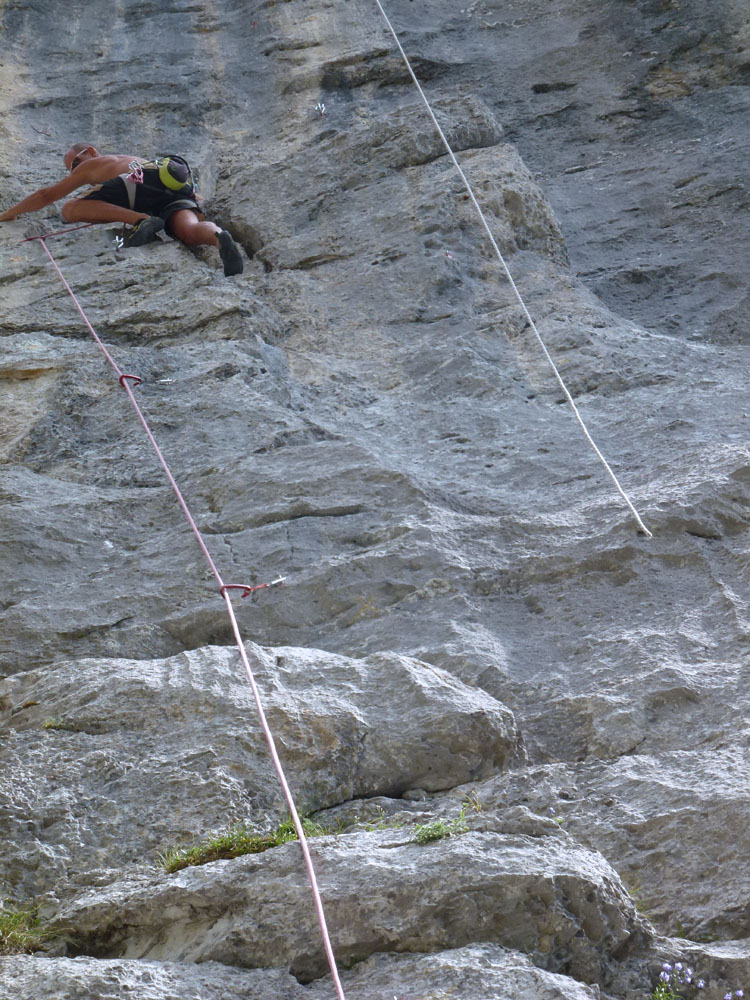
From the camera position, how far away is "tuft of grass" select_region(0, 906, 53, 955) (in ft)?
8.66

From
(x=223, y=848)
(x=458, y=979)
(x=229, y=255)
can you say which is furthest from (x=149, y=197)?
(x=458, y=979)

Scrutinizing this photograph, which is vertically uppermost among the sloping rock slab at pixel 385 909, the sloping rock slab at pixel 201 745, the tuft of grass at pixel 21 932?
the sloping rock slab at pixel 385 909

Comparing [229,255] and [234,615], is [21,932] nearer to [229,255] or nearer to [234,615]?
[234,615]

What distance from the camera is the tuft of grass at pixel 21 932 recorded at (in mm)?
2641

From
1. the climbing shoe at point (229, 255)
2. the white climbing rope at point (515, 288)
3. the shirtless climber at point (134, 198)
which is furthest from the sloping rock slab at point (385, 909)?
the shirtless climber at point (134, 198)

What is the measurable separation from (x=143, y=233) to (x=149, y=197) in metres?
0.31

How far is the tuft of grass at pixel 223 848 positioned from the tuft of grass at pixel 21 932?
0.33m

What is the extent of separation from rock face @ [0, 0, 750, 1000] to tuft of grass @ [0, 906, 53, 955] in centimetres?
4

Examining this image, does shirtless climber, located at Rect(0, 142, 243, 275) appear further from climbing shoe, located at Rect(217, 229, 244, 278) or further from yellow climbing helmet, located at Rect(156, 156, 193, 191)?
climbing shoe, located at Rect(217, 229, 244, 278)

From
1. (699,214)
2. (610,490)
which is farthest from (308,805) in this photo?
(699,214)

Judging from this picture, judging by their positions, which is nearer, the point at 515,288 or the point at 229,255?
the point at 515,288

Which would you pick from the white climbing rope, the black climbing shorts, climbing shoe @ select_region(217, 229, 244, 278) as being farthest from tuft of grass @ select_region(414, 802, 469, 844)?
the black climbing shorts

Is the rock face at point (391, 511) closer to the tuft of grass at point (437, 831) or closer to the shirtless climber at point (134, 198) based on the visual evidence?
the tuft of grass at point (437, 831)

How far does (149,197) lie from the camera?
6.78 metres
